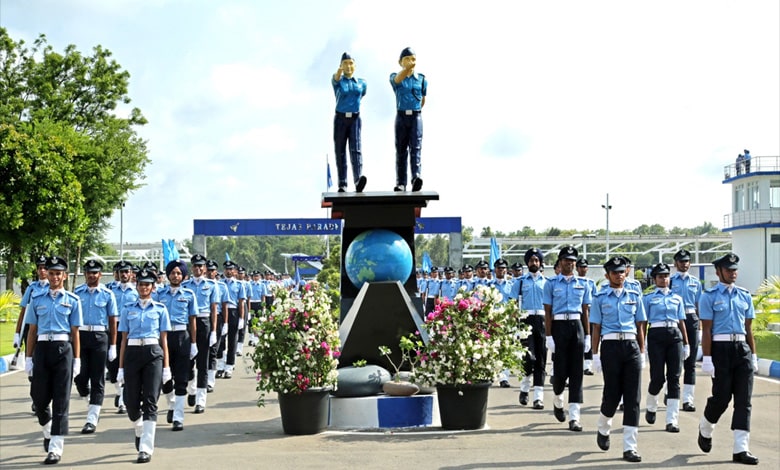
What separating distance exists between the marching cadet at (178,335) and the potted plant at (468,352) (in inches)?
129

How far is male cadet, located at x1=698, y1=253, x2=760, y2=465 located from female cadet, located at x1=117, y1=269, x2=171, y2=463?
5.74 meters

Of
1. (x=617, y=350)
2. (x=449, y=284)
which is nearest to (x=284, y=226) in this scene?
(x=449, y=284)

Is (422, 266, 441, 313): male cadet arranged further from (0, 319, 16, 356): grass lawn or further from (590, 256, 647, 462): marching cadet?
(590, 256, 647, 462): marching cadet

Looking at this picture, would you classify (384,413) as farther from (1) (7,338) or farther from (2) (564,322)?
(1) (7,338)

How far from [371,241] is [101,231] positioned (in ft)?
136

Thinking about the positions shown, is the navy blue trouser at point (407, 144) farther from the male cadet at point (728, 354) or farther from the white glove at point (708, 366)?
the white glove at point (708, 366)

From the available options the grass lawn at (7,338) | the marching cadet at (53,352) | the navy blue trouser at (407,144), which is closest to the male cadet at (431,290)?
the grass lawn at (7,338)

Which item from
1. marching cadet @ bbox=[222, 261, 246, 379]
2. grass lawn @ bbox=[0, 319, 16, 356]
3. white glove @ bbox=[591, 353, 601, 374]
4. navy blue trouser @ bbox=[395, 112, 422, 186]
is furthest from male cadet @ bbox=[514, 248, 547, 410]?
grass lawn @ bbox=[0, 319, 16, 356]

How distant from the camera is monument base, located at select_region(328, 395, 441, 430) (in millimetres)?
10461

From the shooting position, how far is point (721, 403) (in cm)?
885

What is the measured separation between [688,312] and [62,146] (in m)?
23.4

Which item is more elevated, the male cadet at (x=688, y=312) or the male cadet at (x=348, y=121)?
the male cadet at (x=348, y=121)

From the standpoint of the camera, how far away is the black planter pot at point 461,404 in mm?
10180

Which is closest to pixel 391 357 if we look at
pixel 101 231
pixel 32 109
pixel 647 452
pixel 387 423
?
pixel 387 423
